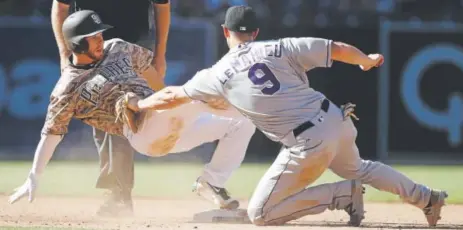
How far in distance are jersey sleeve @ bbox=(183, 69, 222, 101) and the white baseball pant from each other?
44 centimetres

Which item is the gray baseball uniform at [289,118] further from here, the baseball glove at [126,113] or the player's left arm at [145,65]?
the player's left arm at [145,65]

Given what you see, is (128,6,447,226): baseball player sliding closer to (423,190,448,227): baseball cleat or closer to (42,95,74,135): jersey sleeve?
(423,190,448,227): baseball cleat

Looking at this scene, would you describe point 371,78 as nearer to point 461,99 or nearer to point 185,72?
point 461,99

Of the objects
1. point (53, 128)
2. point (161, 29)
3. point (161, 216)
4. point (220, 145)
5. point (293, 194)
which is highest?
point (161, 29)

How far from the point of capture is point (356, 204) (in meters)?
6.75

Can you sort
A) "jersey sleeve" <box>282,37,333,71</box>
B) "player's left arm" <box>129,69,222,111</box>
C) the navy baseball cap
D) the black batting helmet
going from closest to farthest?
1. "jersey sleeve" <box>282,37,333,71</box>
2. "player's left arm" <box>129,69,222,111</box>
3. the navy baseball cap
4. the black batting helmet

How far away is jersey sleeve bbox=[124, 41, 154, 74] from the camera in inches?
289

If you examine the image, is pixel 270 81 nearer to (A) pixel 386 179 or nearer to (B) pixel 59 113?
(A) pixel 386 179

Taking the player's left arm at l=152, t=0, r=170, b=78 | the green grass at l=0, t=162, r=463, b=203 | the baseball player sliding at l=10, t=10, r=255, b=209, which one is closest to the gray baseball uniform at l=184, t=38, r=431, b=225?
the baseball player sliding at l=10, t=10, r=255, b=209

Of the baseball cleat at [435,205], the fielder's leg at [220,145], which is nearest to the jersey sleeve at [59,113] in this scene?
the fielder's leg at [220,145]

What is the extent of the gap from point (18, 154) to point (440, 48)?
4764 millimetres

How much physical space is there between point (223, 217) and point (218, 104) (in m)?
0.78

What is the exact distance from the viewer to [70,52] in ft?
24.5

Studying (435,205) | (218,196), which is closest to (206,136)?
(218,196)
